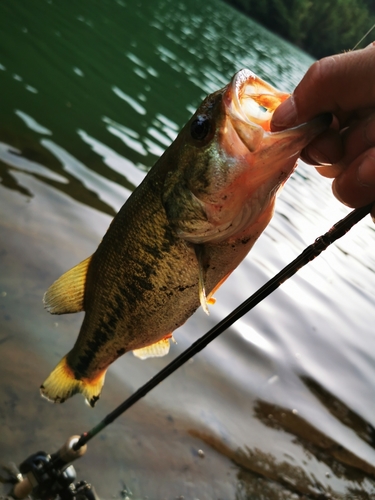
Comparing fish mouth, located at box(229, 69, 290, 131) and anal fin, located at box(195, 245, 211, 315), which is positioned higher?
fish mouth, located at box(229, 69, 290, 131)

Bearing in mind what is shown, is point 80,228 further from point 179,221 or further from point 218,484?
point 179,221

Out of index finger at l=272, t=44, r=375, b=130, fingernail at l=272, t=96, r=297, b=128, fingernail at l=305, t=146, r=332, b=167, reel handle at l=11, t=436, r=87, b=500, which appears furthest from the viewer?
reel handle at l=11, t=436, r=87, b=500

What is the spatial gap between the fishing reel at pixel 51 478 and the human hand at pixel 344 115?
209 cm

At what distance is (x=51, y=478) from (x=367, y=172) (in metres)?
2.46

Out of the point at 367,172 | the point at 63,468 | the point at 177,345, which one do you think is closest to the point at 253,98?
the point at 367,172

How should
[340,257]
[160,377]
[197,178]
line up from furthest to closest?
[340,257] < [160,377] < [197,178]

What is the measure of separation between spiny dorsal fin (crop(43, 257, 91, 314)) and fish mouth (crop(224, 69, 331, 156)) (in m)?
1.19

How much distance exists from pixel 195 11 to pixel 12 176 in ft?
109

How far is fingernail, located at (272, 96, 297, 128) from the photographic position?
1.66m

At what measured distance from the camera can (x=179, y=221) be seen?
201cm

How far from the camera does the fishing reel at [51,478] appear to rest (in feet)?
8.42

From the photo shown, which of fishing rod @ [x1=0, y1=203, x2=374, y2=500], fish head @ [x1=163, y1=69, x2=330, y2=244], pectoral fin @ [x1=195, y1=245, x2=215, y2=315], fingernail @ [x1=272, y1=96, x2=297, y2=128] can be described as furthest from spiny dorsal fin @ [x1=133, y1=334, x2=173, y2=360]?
fingernail @ [x1=272, y1=96, x2=297, y2=128]

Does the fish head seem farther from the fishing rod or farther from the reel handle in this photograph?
the reel handle

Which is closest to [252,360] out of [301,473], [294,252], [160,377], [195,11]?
[301,473]
